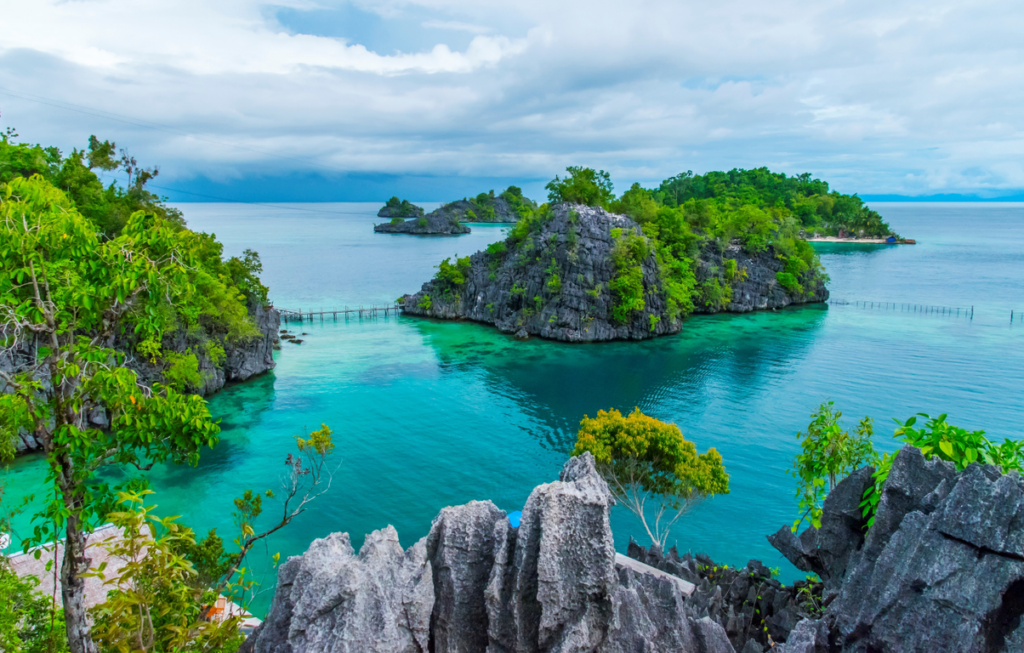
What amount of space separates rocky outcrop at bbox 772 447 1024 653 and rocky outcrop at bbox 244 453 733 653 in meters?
2.18

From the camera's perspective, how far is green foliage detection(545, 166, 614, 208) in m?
74.9

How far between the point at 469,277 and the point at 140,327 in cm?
6663

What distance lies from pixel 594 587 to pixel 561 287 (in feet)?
183

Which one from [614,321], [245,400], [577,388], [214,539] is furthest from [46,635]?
[614,321]

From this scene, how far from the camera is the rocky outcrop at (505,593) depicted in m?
9.23

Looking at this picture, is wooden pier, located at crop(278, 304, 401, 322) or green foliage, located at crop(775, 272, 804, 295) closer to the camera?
wooden pier, located at crop(278, 304, 401, 322)

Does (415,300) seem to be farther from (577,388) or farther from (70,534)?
(70,534)

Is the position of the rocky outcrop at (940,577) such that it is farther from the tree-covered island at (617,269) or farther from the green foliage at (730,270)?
the green foliage at (730,270)

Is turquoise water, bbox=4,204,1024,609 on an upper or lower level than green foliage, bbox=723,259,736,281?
lower

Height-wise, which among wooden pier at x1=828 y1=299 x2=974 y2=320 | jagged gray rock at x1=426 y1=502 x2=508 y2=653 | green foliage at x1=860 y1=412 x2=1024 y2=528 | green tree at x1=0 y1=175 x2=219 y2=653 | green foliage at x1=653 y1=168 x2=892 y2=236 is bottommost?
wooden pier at x1=828 y1=299 x2=974 y2=320

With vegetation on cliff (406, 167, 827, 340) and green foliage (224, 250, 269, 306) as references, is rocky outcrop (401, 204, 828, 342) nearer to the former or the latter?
vegetation on cliff (406, 167, 827, 340)

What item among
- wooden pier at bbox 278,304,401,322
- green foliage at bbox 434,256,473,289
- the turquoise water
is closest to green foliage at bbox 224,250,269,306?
the turquoise water

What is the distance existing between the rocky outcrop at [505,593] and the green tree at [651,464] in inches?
599

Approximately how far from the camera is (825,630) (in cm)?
938
